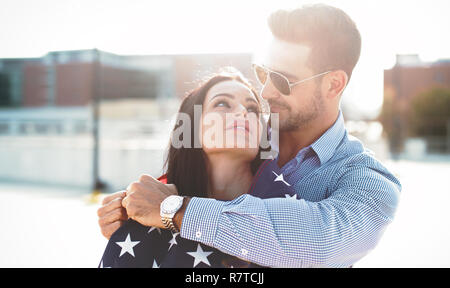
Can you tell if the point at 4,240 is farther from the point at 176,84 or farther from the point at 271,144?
the point at 176,84

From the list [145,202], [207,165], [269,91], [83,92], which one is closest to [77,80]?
[83,92]

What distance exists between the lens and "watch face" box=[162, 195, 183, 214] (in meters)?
1.39

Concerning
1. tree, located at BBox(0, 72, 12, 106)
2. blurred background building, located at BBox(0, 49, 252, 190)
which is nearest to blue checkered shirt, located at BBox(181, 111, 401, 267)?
blurred background building, located at BBox(0, 49, 252, 190)

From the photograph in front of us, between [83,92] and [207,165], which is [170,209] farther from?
[83,92]

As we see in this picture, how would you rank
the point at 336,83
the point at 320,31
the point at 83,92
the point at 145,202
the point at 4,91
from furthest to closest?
1. the point at 4,91
2. the point at 83,92
3. the point at 336,83
4. the point at 320,31
5. the point at 145,202

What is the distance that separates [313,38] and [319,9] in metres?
0.12

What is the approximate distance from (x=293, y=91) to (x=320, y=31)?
0.93 feet

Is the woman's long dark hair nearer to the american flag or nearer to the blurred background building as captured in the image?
the american flag

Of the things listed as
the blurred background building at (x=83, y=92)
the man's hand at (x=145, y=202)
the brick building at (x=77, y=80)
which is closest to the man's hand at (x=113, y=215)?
the man's hand at (x=145, y=202)

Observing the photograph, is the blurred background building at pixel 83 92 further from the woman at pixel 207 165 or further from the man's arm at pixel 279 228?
the man's arm at pixel 279 228

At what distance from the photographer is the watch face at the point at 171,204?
1391 millimetres

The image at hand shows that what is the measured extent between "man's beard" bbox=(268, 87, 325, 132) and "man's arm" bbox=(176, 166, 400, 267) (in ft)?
2.01

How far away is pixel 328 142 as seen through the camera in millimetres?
1839

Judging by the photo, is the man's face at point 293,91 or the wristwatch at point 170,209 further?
the man's face at point 293,91
